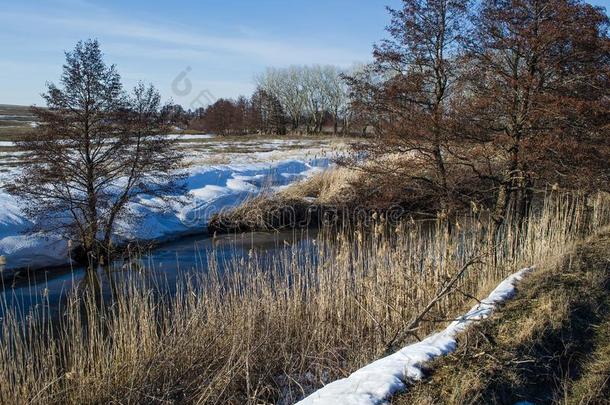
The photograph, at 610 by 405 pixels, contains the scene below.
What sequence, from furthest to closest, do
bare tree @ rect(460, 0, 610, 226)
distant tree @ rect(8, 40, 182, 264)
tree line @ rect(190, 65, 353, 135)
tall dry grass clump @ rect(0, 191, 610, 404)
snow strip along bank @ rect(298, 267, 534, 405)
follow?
tree line @ rect(190, 65, 353, 135) → distant tree @ rect(8, 40, 182, 264) → bare tree @ rect(460, 0, 610, 226) → tall dry grass clump @ rect(0, 191, 610, 404) → snow strip along bank @ rect(298, 267, 534, 405)

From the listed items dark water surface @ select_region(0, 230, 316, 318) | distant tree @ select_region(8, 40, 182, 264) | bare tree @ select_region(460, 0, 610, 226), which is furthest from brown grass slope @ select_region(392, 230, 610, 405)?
distant tree @ select_region(8, 40, 182, 264)

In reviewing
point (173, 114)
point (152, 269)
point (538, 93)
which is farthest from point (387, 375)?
point (173, 114)

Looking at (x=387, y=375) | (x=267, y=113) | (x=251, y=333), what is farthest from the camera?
(x=267, y=113)

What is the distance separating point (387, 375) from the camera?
3303 millimetres

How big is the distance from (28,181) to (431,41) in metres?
6.92

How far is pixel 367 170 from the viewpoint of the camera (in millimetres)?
8203

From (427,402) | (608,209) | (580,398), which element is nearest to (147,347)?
(427,402)

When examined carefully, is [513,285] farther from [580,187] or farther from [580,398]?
[580,187]

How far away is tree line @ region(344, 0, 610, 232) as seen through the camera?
6.94 m

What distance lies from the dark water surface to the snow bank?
0.36 meters

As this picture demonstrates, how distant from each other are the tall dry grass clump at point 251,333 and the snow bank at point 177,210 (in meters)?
2.88

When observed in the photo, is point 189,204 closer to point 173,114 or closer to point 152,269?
point 173,114

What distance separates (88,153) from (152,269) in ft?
7.52

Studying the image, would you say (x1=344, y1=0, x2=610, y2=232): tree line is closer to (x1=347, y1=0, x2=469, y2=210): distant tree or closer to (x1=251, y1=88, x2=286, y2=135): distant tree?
(x1=347, y1=0, x2=469, y2=210): distant tree
